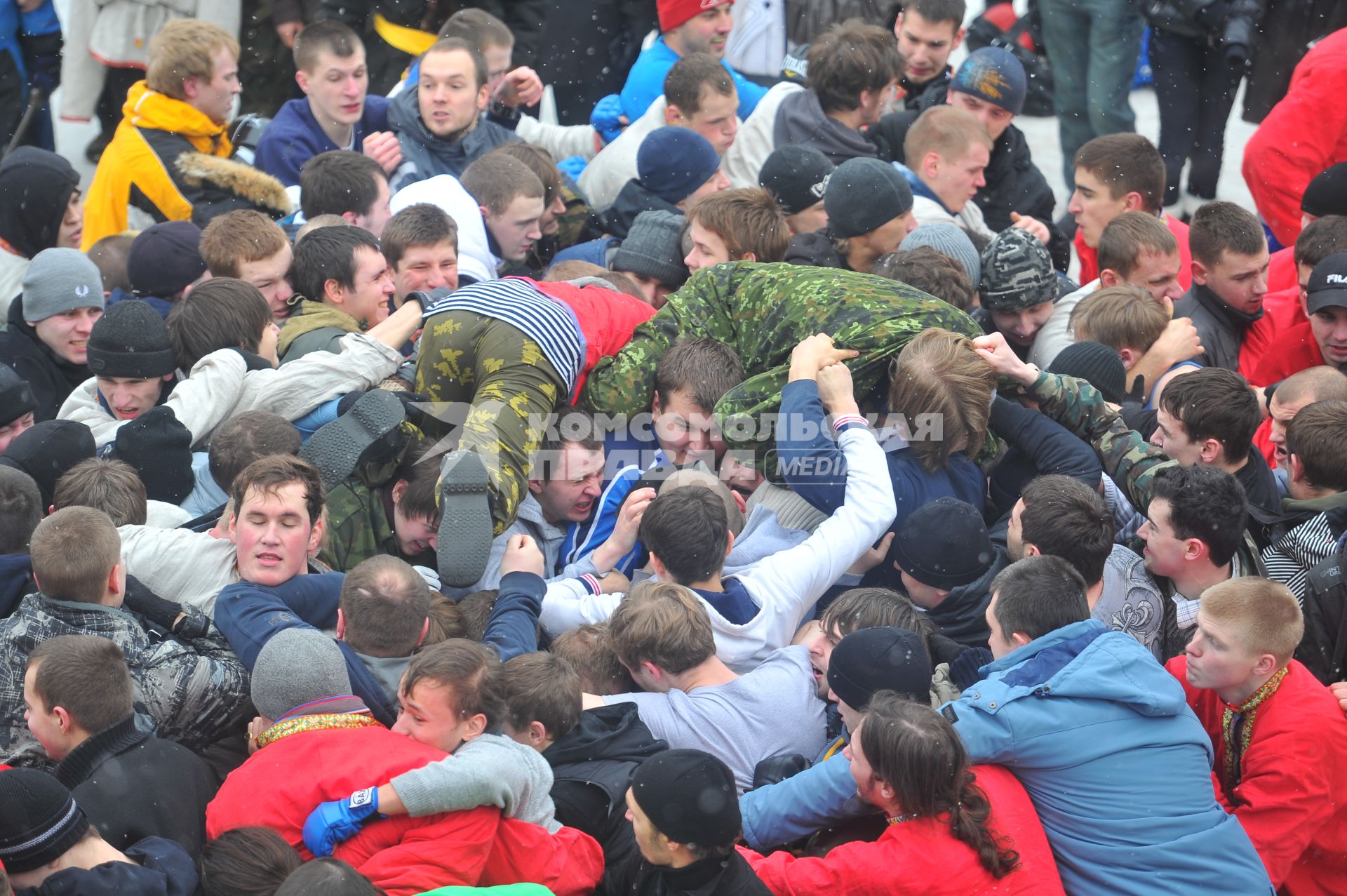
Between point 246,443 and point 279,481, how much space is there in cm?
42

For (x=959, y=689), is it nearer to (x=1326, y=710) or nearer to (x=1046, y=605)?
(x=1046, y=605)

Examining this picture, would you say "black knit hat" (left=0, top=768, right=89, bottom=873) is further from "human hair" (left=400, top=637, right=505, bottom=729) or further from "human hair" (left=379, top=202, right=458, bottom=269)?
"human hair" (left=379, top=202, right=458, bottom=269)

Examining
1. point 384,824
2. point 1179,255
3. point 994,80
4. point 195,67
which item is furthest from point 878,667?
point 195,67

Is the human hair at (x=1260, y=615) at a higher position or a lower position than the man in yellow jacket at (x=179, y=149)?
lower

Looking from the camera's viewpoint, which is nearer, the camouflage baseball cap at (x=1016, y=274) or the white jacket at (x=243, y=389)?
the white jacket at (x=243, y=389)

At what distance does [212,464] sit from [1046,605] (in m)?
2.69

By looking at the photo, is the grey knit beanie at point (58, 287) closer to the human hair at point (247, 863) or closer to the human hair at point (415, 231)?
the human hair at point (415, 231)

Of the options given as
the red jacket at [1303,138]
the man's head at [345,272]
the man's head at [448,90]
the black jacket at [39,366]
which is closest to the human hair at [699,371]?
the man's head at [345,272]

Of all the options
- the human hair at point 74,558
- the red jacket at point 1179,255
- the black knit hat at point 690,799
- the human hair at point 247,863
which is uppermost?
the red jacket at point 1179,255

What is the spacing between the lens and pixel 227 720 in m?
3.85

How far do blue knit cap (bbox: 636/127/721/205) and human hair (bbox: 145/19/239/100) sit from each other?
7.56 ft

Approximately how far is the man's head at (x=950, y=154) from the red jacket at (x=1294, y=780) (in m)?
3.53

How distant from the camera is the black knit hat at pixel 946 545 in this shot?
14.1 feet

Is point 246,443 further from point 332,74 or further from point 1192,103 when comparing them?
point 1192,103
